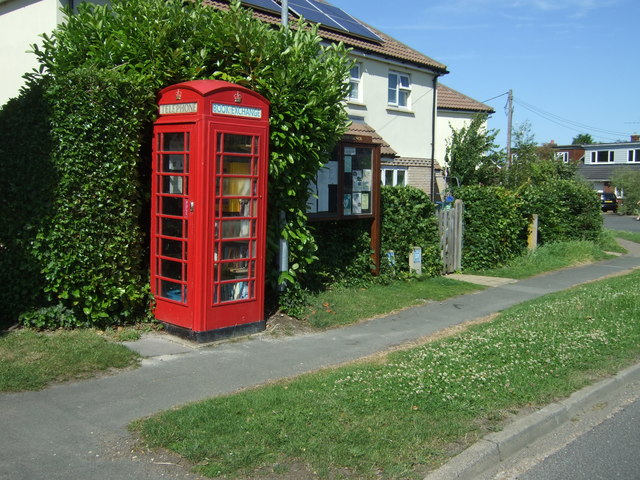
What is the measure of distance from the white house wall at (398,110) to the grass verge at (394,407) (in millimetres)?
12665

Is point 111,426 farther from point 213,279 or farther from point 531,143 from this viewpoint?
point 531,143

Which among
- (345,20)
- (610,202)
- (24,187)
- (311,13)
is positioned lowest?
(610,202)

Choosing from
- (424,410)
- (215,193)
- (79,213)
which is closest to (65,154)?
(79,213)

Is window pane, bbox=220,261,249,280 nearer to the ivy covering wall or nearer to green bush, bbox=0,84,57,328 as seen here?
the ivy covering wall

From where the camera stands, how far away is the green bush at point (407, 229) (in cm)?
1283

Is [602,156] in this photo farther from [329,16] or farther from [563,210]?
[329,16]

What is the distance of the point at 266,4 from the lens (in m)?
16.2

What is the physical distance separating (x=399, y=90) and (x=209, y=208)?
1501 centimetres

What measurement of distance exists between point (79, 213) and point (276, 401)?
142 inches

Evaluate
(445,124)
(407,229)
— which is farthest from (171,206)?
(445,124)

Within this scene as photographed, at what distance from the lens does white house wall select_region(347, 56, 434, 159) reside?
2003cm

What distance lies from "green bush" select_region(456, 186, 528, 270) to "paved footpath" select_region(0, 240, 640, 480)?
4831mm

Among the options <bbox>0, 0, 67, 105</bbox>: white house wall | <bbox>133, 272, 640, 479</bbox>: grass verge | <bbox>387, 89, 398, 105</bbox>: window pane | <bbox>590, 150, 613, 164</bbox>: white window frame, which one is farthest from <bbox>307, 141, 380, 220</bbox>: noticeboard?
<bbox>590, 150, 613, 164</bbox>: white window frame

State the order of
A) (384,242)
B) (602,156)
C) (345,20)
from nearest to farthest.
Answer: (384,242) → (345,20) → (602,156)
